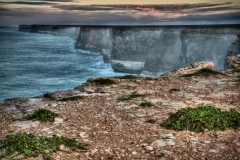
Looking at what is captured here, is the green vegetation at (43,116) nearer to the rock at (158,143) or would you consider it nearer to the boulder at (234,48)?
the rock at (158,143)

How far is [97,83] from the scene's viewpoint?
13711mm

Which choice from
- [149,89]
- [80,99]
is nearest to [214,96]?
[149,89]

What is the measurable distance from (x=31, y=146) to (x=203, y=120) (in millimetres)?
4364

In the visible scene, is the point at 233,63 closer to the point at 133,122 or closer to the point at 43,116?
the point at 133,122

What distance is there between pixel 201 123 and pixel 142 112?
2.55 m

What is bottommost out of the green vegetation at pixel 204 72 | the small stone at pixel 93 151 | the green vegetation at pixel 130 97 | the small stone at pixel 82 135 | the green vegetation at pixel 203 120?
the green vegetation at pixel 130 97

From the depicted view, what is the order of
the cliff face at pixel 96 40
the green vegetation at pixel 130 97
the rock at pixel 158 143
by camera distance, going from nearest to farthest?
the rock at pixel 158 143
the green vegetation at pixel 130 97
the cliff face at pixel 96 40

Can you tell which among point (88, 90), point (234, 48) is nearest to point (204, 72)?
point (88, 90)

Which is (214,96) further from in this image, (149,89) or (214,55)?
(214,55)

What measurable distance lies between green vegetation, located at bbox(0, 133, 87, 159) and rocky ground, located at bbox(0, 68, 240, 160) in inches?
10.5

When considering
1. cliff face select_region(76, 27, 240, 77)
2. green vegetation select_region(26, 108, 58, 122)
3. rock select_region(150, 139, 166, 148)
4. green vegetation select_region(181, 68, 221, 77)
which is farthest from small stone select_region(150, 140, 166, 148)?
cliff face select_region(76, 27, 240, 77)

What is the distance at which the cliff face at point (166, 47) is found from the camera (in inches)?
2413

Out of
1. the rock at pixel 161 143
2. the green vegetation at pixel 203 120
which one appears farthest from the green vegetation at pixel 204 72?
the rock at pixel 161 143

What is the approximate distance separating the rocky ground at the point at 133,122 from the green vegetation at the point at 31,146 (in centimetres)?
27
